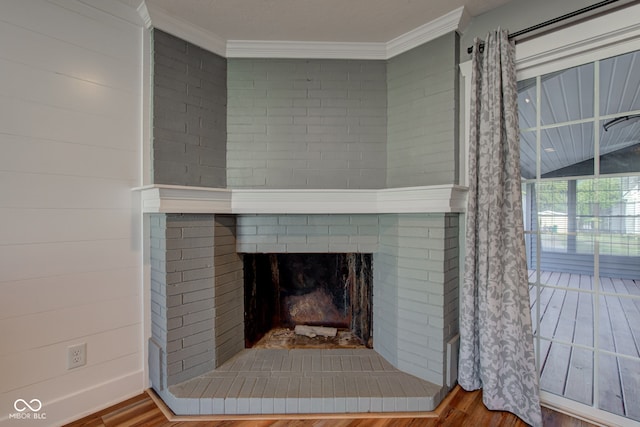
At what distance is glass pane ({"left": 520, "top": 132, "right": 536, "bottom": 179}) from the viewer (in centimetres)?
174

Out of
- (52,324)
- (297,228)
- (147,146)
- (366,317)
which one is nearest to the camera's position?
(52,324)

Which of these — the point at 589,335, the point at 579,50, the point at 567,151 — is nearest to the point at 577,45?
the point at 579,50

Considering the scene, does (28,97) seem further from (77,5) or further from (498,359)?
(498,359)

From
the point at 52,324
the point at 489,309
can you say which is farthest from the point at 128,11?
the point at 489,309

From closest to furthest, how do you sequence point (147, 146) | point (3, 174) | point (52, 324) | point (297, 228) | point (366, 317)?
point (3, 174)
point (52, 324)
point (147, 146)
point (297, 228)
point (366, 317)

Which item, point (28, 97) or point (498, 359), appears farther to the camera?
point (498, 359)

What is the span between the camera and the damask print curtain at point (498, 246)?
5.25 feet

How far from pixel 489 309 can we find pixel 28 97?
8.89 feet

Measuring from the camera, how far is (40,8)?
1.48 m

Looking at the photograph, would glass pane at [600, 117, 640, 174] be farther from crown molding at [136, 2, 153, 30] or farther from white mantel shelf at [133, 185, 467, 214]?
crown molding at [136, 2, 153, 30]

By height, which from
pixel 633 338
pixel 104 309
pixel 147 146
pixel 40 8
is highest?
pixel 40 8

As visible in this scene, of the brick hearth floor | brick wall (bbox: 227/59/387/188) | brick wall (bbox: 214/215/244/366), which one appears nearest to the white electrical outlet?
the brick hearth floor

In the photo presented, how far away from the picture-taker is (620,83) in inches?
58.4

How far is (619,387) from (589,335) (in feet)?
0.93
